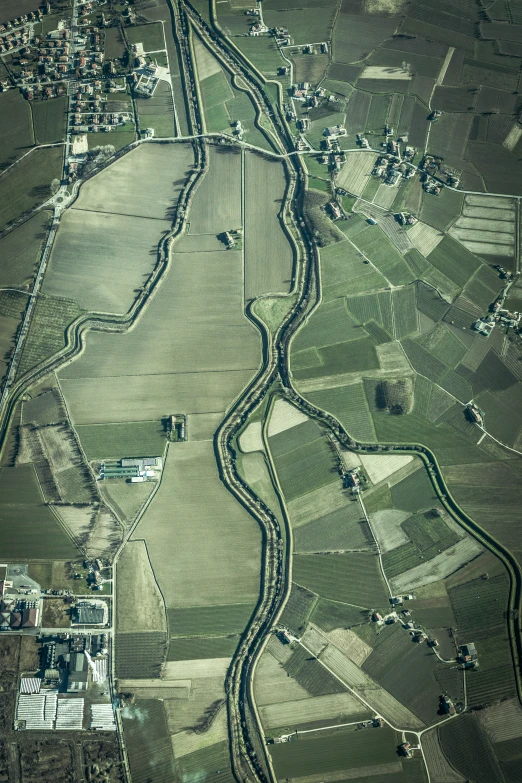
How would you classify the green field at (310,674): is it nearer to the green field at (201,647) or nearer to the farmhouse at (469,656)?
the green field at (201,647)

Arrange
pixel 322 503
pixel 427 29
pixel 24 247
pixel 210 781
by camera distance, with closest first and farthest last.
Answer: pixel 210 781 < pixel 322 503 < pixel 24 247 < pixel 427 29

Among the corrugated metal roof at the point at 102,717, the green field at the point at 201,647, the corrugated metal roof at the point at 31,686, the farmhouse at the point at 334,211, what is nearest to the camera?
the corrugated metal roof at the point at 102,717

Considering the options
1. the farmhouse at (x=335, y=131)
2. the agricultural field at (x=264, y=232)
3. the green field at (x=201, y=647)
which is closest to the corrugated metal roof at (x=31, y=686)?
the green field at (x=201, y=647)

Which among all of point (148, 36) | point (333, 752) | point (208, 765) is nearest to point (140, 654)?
point (208, 765)

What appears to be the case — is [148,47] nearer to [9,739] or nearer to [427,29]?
[427,29]

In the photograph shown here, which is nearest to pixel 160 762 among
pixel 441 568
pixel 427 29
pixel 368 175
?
pixel 441 568
